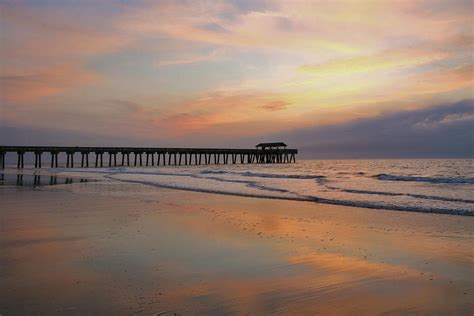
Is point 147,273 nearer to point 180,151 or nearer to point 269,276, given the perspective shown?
point 269,276

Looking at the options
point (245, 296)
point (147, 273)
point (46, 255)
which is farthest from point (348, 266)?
point (46, 255)

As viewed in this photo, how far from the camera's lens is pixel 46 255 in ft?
20.7

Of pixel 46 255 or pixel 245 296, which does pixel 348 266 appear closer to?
pixel 245 296

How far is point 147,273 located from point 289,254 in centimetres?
243

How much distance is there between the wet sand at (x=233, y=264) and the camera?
429cm

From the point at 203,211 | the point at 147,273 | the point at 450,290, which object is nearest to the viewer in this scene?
the point at 450,290

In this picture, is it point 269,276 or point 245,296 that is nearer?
point 245,296

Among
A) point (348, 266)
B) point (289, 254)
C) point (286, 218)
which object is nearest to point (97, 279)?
point (289, 254)

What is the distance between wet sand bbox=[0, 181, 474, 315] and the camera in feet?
14.1

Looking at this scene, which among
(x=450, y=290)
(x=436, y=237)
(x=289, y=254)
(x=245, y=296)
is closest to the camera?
(x=245, y=296)

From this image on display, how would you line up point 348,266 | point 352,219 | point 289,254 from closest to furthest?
point 348,266
point 289,254
point 352,219

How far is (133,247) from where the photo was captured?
22.7 ft

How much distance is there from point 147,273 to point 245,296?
4.91ft

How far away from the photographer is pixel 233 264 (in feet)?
19.6
